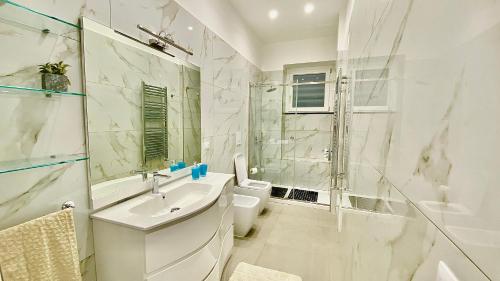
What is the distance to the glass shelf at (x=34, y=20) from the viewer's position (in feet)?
2.81

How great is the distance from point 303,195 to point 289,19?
3005 millimetres

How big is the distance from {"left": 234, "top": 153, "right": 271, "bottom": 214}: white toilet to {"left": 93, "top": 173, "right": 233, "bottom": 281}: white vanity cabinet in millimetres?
1500

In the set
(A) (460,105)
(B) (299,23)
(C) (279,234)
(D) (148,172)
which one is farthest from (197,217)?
(B) (299,23)

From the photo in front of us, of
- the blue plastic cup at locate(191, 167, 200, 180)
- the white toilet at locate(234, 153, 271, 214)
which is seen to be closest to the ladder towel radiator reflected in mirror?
the blue plastic cup at locate(191, 167, 200, 180)

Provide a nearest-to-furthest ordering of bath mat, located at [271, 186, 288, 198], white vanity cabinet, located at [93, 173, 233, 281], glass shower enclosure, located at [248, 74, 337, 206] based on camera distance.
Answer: white vanity cabinet, located at [93, 173, 233, 281], bath mat, located at [271, 186, 288, 198], glass shower enclosure, located at [248, 74, 337, 206]

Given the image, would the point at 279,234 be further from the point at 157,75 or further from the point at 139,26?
the point at 139,26

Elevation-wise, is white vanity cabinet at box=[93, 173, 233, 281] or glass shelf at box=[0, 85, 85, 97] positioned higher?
glass shelf at box=[0, 85, 85, 97]

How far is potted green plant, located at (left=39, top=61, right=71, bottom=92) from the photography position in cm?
98

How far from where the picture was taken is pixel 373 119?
0.77 m

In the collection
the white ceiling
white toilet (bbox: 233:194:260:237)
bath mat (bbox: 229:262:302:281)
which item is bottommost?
bath mat (bbox: 229:262:302:281)

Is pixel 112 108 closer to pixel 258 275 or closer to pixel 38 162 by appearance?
pixel 38 162

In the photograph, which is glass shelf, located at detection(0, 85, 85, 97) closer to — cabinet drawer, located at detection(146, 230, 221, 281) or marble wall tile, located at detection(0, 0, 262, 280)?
marble wall tile, located at detection(0, 0, 262, 280)

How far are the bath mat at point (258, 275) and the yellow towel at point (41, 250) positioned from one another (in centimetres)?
128

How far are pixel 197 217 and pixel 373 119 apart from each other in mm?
1120
